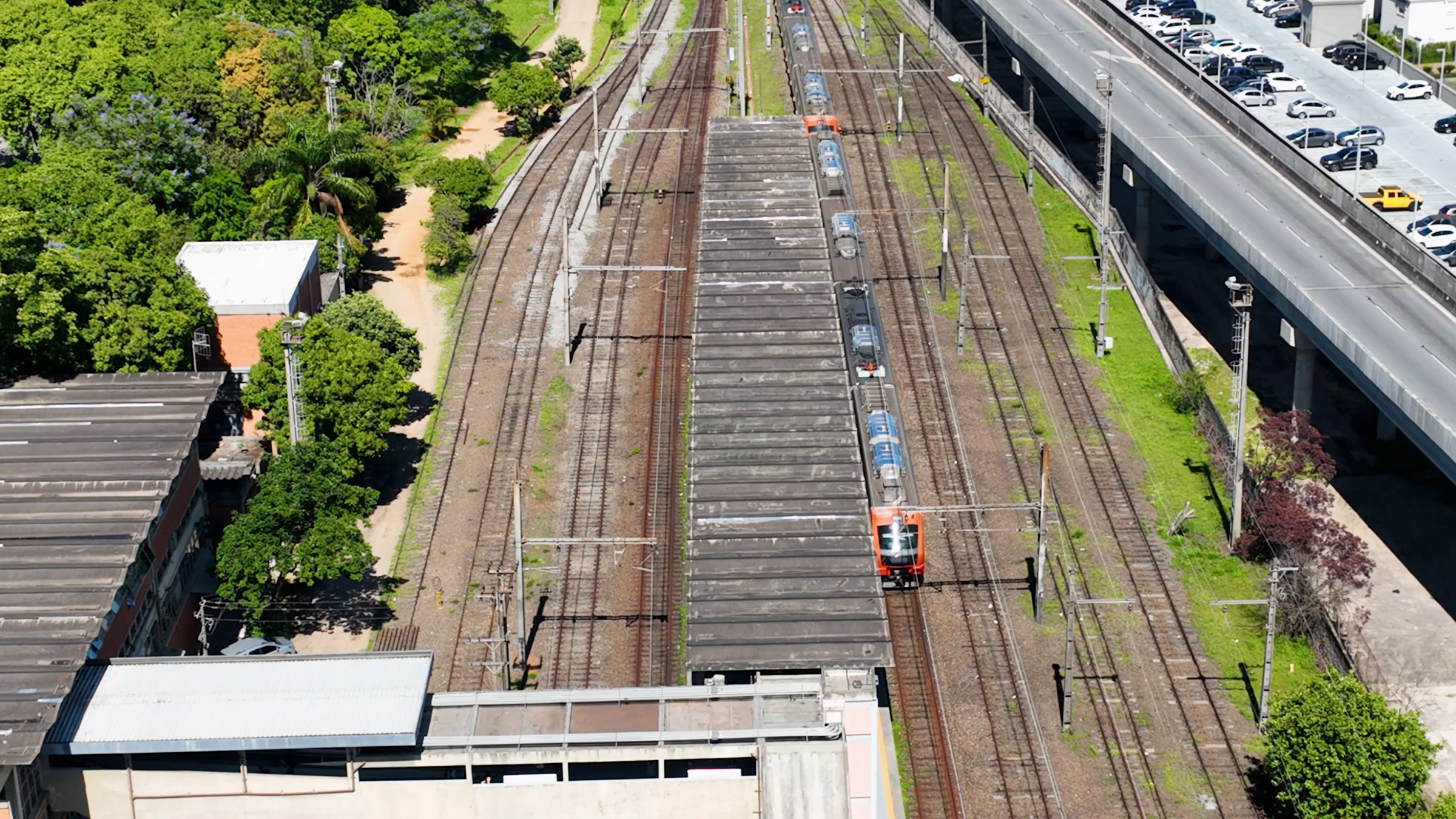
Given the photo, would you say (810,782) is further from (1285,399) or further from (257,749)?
(1285,399)

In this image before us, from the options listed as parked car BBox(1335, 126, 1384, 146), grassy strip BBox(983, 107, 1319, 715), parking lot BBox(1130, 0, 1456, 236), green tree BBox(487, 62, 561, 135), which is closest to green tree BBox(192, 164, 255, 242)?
green tree BBox(487, 62, 561, 135)

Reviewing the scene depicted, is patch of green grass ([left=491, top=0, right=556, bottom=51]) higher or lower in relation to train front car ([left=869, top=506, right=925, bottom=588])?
higher

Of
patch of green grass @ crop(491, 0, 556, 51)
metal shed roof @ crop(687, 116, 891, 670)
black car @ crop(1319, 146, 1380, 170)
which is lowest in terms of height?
metal shed roof @ crop(687, 116, 891, 670)

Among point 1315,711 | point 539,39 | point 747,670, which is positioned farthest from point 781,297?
point 539,39

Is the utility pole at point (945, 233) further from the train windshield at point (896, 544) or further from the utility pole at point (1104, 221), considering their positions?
the train windshield at point (896, 544)

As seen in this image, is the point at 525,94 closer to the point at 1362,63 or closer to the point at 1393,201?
the point at 1393,201

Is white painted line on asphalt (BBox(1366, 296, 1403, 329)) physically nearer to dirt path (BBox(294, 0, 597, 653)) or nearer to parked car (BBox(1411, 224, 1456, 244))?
parked car (BBox(1411, 224, 1456, 244))

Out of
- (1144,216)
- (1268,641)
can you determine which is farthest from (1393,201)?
(1268,641)
